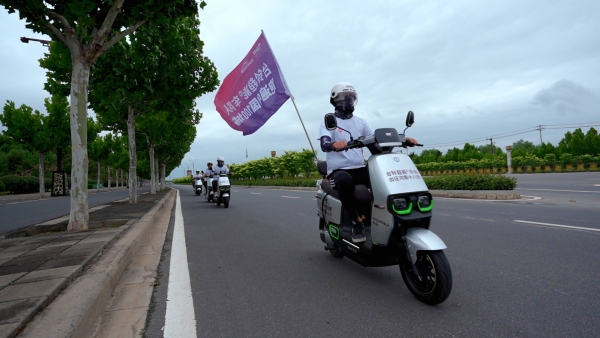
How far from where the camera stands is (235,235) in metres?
6.64

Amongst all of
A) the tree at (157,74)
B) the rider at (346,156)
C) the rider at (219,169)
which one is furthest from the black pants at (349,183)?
the rider at (219,169)

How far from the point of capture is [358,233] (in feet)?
11.9

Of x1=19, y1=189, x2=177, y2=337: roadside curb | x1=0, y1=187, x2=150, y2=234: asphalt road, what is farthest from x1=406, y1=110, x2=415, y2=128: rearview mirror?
x1=0, y1=187, x2=150, y2=234: asphalt road

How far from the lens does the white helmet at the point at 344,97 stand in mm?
4023

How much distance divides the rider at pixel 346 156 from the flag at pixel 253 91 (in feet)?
9.06

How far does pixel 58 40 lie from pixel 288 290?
19.7 ft

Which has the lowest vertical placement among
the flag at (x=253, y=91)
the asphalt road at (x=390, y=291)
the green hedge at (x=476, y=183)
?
the asphalt road at (x=390, y=291)

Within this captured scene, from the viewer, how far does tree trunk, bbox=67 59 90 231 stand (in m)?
6.29

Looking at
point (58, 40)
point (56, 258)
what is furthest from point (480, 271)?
point (58, 40)

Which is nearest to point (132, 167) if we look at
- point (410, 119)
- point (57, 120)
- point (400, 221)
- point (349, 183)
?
point (349, 183)

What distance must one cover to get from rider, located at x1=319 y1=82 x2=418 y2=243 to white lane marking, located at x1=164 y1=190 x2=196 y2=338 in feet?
5.28

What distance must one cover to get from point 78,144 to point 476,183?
1413 cm

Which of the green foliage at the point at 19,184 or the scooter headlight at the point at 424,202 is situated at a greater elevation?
the green foliage at the point at 19,184

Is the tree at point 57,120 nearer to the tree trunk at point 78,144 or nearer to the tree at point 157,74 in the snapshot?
the tree at point 157,74
